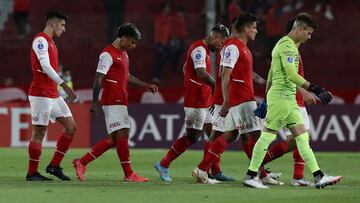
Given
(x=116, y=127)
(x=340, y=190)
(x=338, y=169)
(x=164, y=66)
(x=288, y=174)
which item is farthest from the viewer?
(x=164, y=66)

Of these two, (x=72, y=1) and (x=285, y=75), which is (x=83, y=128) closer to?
(x=72, y=1)

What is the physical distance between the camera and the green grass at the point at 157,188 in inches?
452

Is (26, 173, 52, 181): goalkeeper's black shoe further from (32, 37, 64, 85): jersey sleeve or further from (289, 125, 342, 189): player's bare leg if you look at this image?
(289, 125, 342, 189): player's bare leg

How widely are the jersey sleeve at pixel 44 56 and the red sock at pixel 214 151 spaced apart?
2.08 m

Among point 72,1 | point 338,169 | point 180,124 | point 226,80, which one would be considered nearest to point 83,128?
point 180,124

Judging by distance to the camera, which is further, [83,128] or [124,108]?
[83,128]

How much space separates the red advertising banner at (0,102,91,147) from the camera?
22406 mm

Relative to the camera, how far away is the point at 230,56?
13.2 meters

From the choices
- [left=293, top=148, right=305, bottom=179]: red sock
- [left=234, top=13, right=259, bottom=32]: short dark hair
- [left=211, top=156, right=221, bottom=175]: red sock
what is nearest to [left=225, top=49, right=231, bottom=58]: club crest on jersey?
[left=234, top=13, right=259, bottom=32]: short dark hair

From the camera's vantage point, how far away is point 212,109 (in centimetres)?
1451

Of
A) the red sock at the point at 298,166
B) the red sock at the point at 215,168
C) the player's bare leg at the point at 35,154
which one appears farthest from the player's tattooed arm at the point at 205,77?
the player's bare leg at the point at 35,154

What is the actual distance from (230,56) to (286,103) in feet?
3.48

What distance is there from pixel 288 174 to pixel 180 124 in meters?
7.01

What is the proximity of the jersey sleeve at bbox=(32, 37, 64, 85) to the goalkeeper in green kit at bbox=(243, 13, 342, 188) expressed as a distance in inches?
108
